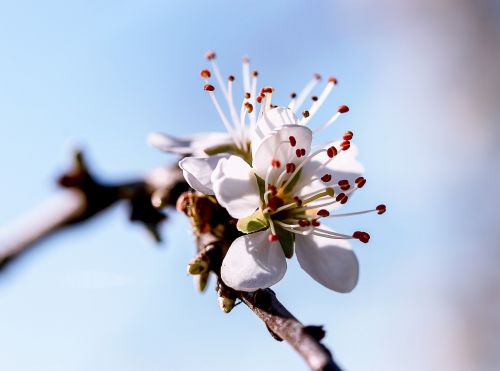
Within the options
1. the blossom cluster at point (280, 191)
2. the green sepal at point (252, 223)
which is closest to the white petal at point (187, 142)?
the blossom cluster at point (280, 191)

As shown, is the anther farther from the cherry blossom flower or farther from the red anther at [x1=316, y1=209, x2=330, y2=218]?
the red anther at [x1=316, y1=209, x2=330, y2=218]

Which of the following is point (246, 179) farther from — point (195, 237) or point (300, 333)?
point (300, 333)

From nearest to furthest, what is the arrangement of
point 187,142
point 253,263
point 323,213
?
point 253,263, point 323,213, point 187,142

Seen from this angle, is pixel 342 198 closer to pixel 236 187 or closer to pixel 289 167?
pixel 289 167

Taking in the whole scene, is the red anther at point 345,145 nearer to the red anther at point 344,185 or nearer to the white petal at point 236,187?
the red anther at point 344,185

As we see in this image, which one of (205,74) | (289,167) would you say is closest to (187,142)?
(205,74)

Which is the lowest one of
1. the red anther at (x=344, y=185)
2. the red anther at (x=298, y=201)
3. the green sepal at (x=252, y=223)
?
the green sepal at (x=252, y=223)
